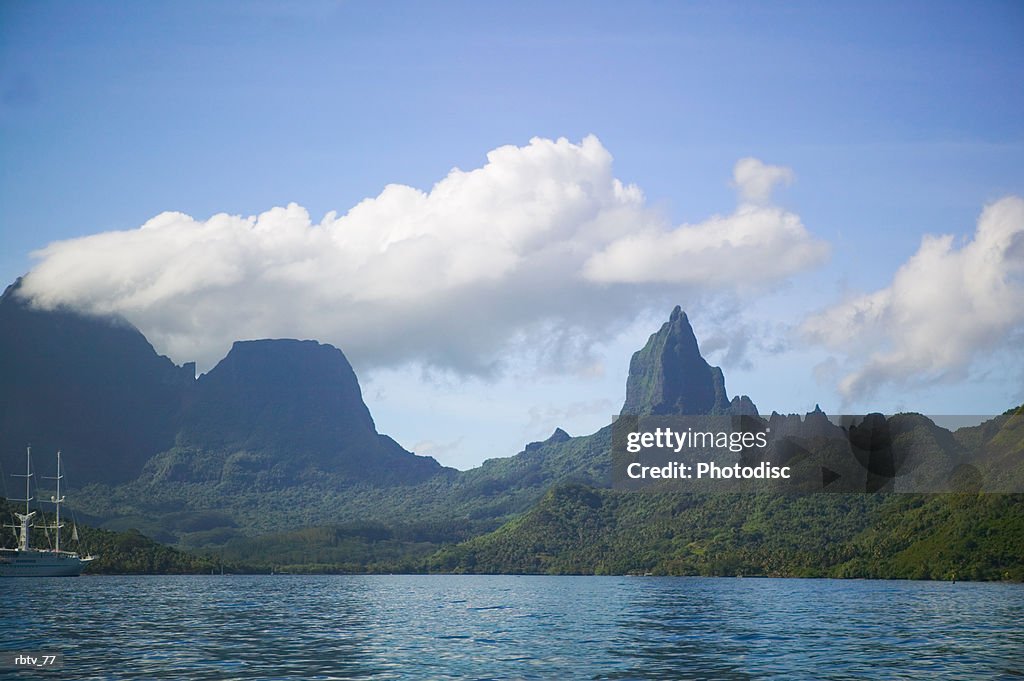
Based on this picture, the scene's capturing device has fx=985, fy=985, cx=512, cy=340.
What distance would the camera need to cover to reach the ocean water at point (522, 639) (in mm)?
68188

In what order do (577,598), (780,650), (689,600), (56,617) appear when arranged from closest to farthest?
(780,650) → (56,617) → (689,600) → (577,598)

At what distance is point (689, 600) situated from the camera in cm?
16950

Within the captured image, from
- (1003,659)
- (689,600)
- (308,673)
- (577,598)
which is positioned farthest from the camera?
(577,598)

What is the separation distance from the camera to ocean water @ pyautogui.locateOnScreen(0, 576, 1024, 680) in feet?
224

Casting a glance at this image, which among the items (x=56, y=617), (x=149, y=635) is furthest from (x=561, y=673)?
(x=56, y=617)

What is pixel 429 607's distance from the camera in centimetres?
15150

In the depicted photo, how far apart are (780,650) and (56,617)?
81.9 metres

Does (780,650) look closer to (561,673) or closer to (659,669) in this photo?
(659,669)

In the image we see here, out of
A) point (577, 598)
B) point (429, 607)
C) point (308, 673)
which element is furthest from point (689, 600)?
point (308, 673)

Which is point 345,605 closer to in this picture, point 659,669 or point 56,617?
point 56,617

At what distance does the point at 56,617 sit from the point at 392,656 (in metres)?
57.1

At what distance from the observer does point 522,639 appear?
306ft

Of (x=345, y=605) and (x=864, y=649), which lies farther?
(x=345, y=605)

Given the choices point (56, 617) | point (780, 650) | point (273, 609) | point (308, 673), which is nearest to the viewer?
point (308, 673)
